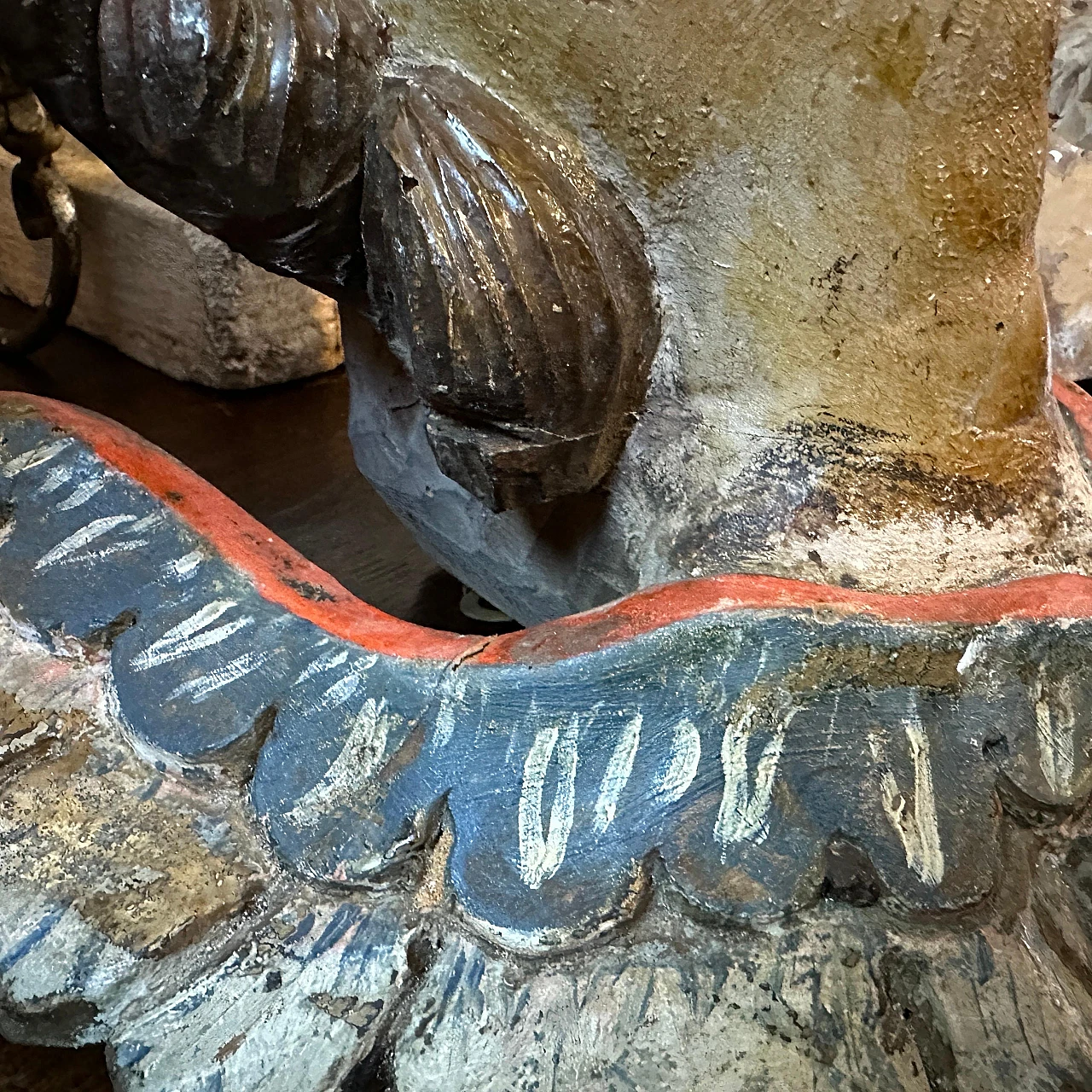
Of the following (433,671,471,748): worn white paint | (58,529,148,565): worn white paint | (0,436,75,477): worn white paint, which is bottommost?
(433,671,471,748): worn white paint

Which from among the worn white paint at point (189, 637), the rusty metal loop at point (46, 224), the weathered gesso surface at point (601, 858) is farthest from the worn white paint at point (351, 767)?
the rusty metal loop at point (46, 224)

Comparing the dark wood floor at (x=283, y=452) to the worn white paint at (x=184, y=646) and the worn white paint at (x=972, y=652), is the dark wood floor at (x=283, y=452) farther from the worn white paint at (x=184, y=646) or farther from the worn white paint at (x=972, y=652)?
the worn white paint at (x=972, y=652)

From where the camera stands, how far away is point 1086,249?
1274 millimetres

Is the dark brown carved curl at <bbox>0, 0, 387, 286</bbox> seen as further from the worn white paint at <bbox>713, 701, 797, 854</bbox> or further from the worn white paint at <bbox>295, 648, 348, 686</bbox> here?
the worn white paint at <bbox>713, 701, 797, 854</bbox>

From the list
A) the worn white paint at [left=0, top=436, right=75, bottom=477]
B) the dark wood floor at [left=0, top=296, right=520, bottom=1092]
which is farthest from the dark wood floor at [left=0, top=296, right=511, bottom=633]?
the worn white paint at [left=0, top=436, right=75, bottom=477]

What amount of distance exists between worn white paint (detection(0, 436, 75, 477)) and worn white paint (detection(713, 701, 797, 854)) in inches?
18.7

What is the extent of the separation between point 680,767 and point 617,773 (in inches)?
1.2

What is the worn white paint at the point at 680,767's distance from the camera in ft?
1.55

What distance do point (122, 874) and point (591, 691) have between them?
0.26 m

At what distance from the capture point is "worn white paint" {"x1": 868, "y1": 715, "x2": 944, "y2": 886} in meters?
0.46

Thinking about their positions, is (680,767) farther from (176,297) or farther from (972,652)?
(176,297)

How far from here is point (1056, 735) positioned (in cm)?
49

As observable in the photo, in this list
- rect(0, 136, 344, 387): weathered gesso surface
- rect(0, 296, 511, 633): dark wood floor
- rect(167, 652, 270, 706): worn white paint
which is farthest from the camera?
rect(0, 136, 344, 387): weathered gesso surface

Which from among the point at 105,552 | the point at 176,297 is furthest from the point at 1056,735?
the point at 176,297
